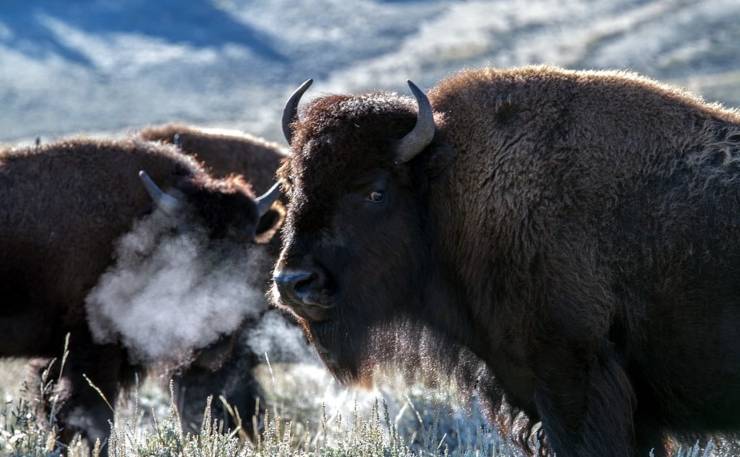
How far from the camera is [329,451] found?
14.6 feet

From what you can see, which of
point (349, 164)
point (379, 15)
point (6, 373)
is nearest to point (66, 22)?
point (379, 15)

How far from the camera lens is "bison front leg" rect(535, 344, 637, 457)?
4117 millimetres

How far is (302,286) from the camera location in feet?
13.9

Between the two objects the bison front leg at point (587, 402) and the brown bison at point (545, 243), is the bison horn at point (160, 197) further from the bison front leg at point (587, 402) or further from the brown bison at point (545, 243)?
the bison front leg at point (587, 402)

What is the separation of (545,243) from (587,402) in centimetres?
66

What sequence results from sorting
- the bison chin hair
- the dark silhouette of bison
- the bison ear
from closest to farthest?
1. the bison chin hair
2. the dark silhouette of bison
3. the bison ear

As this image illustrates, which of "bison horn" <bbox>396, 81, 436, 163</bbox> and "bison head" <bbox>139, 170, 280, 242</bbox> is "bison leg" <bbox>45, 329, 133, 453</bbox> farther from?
"bison horn" <bbox>396, 81, 436, 163</bbox>

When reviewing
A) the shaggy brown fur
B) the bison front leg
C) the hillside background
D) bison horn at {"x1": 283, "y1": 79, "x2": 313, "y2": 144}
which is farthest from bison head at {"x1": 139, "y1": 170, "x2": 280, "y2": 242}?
the hillside background

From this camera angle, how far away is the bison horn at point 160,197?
6.51m

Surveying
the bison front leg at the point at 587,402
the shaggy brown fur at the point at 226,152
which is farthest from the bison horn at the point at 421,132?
the shaggy brown fur at the point at 226,152

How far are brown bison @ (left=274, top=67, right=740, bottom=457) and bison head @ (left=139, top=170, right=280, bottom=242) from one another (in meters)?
2.19

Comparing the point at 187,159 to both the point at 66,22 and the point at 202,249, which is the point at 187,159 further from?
the point at 66,22

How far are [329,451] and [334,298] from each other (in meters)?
0.66

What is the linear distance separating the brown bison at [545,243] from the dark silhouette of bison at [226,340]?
2048 millimetres
